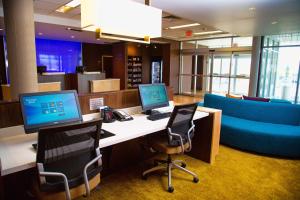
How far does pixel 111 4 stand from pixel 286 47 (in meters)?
7.36

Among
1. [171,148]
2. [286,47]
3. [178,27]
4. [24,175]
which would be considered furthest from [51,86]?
[286,47]

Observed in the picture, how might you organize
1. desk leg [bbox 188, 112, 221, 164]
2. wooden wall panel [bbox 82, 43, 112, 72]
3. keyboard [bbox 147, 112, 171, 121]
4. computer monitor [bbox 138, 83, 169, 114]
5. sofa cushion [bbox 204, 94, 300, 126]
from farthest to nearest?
wooden wall panel [bbox 82, 43, 112, 72] < sofa cushion [bbox 204, 94, 300, 126] < desk leg [bbox 188, 112, 221, 164] < computer monitor [bbox 138, 83, 169, 114] < keyboard [bbox 147, 112, 171, 121]

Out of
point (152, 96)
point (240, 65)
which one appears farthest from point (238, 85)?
point (152, 96)

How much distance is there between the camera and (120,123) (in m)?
2.29

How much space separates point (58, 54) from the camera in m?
9.82

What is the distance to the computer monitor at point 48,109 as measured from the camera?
1.68 meters

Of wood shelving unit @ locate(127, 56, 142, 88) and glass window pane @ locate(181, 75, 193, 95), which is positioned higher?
wood shelving unit @ locate(127, 56, 142, 88)

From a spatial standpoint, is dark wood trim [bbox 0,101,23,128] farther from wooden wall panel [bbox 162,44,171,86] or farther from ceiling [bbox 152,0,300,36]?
wooden wall panel [bbox 162,44,171,86]

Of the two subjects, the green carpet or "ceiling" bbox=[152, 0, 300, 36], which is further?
"ceiling" bbox=[152, 0, 300, 36]

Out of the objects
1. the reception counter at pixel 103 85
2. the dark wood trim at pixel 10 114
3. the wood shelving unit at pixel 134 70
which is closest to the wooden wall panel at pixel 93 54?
the wood shelving unit at pixel 134 70

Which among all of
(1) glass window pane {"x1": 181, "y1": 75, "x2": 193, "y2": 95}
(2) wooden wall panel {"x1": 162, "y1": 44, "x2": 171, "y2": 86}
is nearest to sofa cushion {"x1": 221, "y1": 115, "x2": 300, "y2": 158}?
(2) wooden wall panel {"x1": 162, "y1": 44, "x2": 171, "y2": 86}

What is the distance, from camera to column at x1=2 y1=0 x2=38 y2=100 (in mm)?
3027

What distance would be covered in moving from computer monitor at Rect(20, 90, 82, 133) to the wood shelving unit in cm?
808

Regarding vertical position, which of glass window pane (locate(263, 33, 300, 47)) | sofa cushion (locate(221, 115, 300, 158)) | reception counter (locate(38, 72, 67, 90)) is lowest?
sofa cushion (locate(221, 115, 300, 158))
